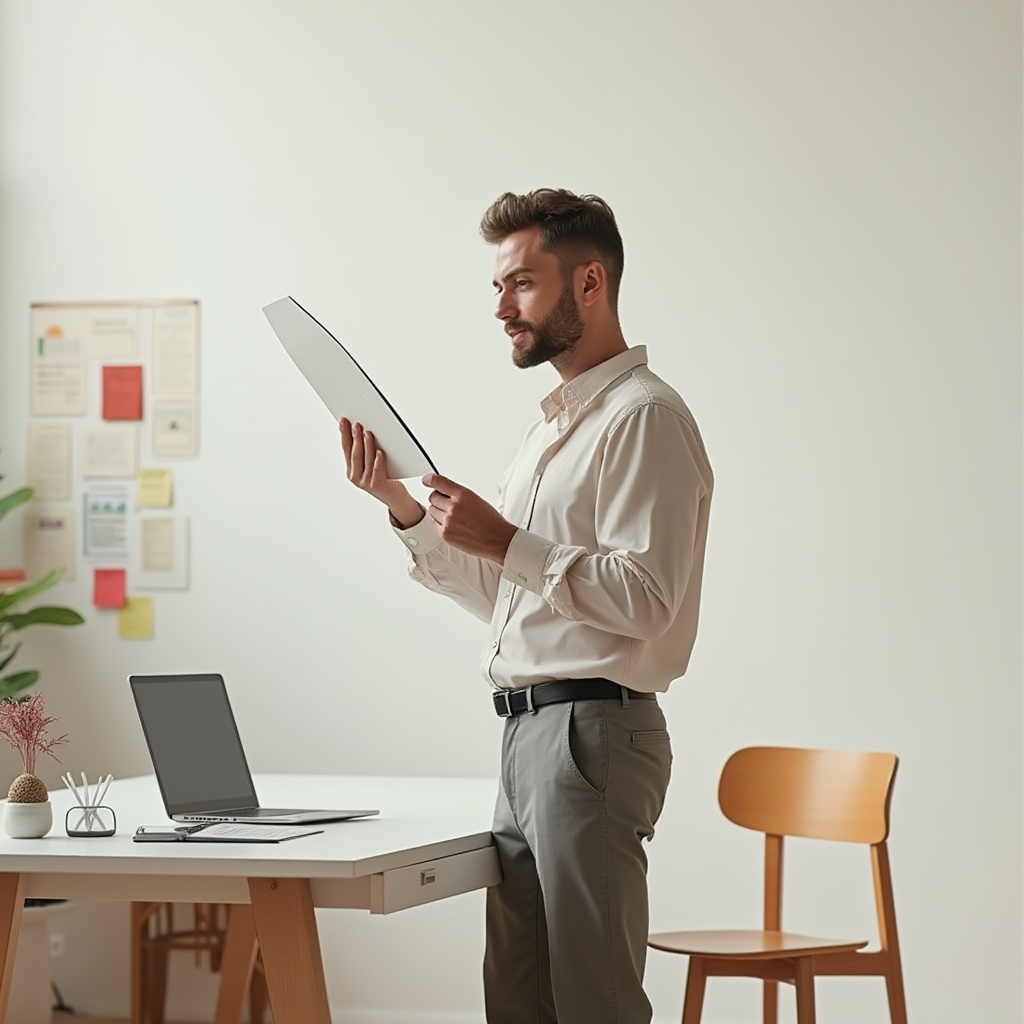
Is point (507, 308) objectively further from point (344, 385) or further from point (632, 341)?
point (632, 341)

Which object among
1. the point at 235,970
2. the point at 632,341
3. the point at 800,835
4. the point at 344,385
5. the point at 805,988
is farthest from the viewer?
the point at 632,341

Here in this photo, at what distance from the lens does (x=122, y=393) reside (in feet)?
13.4

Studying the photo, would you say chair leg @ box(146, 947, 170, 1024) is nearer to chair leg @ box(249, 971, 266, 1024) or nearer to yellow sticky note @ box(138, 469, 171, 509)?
chair leg @ box(249, 971, 266, 1024)

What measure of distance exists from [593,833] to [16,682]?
7.55ft

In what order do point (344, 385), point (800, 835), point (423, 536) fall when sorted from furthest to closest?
point (800, 835) → point (423, 536) → point (344, 385)

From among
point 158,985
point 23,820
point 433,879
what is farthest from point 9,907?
point 158,985

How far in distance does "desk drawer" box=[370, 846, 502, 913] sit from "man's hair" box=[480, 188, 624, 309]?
0.82 m

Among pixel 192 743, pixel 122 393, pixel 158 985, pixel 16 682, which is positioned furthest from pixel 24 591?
pixel 192 743

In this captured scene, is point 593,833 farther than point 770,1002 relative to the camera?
No

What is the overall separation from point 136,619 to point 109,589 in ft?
0.36

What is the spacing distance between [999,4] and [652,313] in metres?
1.06

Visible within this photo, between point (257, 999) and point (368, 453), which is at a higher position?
point (368, 453)

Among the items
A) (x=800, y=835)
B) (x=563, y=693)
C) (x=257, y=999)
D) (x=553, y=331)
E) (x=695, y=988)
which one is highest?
(x=553, y=331)

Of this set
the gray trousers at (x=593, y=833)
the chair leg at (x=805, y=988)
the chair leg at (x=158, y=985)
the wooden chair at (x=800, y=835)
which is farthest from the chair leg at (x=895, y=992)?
the chair leg at (x=158, y=985)
